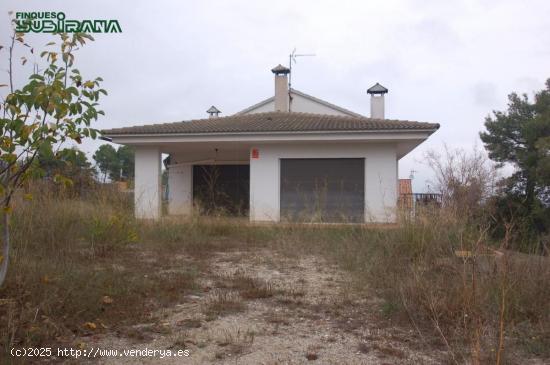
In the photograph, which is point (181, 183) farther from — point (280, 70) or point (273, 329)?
point (273, 329)

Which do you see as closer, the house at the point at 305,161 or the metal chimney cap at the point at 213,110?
the house at the point at 305,161

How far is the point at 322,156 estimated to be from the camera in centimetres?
1216

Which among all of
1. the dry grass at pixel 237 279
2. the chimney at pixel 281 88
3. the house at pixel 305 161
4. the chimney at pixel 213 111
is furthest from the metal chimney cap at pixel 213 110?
the dry grass at pixel 237 279

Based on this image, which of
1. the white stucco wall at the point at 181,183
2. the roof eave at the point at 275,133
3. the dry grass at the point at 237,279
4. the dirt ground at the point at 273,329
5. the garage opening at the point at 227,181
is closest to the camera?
the dirt ground at the point at 273,329

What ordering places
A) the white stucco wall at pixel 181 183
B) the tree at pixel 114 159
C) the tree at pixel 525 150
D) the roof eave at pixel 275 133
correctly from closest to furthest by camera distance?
1. the roof eave at pixel 275 133
2. the white stucco wall at pixel 181 183
3. the tree at pixel 525 150
4. the tree at pixel 114 159

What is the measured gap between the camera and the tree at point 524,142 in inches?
712

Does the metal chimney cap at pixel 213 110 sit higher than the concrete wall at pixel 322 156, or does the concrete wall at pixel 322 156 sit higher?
the metal chimney cap at pixel 213 110

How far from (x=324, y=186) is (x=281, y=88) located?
781 cm

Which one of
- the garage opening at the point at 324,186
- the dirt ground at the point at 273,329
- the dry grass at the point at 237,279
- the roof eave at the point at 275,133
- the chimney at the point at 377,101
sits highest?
the chimney at the point at 377,101

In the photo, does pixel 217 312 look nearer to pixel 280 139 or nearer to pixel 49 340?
pixel 49 340

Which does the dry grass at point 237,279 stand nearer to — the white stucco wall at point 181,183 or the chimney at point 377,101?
the white stucco wall at point 181,183

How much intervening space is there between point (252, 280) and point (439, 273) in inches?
82.0

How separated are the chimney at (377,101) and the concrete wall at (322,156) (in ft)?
23.8

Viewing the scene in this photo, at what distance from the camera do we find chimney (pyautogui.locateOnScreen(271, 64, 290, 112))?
18328 mm
